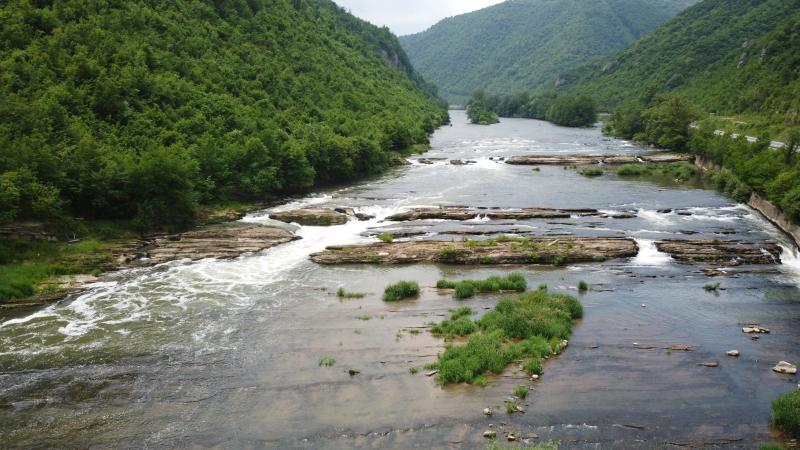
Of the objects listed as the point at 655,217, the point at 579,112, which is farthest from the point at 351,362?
the point at 579,112

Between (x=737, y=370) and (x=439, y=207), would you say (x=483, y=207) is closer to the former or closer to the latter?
(x=439, y=207)

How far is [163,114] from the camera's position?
5831cm

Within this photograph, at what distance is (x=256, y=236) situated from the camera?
4619 cm

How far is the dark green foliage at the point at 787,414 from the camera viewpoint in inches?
781

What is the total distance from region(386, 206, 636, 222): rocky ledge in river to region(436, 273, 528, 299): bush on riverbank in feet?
58.3

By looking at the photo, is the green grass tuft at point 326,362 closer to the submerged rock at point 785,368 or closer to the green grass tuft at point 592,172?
the submerged rock at point 785,368

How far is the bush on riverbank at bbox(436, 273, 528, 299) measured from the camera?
34.3 meters

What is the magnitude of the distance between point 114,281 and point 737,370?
38439 mm

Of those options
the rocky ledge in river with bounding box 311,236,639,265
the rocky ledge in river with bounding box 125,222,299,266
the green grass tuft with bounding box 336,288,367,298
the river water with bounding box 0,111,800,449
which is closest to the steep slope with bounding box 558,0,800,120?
the rocky ledge in river with bounding box 311,236,639,265

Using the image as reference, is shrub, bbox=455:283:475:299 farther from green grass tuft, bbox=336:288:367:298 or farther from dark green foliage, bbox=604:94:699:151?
dark green foliage, bbox=604:94:699:151

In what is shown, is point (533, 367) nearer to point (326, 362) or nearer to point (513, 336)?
point (513, 336)

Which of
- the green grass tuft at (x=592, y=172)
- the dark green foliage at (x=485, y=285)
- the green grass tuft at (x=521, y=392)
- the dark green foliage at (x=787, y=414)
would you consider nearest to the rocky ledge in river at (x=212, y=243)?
the dark green foliage at (x=485, y=285)

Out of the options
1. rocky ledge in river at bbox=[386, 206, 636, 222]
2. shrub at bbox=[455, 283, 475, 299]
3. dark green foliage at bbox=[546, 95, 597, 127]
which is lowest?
shrub at bbox=[455, 283, 475, 299]

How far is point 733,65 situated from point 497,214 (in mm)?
127361
